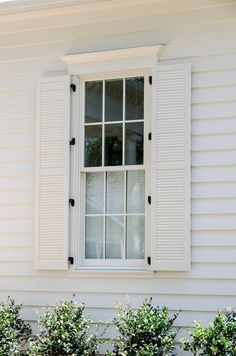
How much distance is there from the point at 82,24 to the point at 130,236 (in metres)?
2.19

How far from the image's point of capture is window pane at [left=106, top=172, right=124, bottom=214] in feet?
20.5

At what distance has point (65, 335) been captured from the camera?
5672 mm

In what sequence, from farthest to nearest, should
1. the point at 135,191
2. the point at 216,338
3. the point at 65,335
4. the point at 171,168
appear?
the point at 135,191 < the point at 171,168 < the point at 65,335 < the point at 216,338

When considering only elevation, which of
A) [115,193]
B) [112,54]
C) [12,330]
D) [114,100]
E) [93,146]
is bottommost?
[12,330]

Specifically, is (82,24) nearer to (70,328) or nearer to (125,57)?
(125,57)

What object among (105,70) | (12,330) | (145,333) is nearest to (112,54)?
(105,70)

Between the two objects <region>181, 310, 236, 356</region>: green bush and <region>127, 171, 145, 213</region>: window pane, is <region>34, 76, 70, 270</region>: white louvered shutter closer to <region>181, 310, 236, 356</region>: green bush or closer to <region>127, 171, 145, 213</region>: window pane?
<region>127, 171, 145, 213</region>: window pane

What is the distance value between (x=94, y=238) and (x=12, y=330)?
3.84ft

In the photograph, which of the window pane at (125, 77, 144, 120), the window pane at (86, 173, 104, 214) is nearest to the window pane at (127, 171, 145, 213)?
the window pane at (86, 173, 104, 214)

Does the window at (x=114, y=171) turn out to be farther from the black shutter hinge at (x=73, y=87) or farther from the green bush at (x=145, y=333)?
the green bush at (x=145, y=333)

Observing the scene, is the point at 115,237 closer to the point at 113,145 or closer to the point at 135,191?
the point at 135,191

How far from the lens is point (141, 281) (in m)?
5.98

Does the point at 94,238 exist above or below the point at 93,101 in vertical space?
below

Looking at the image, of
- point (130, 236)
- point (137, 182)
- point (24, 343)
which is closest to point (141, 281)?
point (130, 236)
